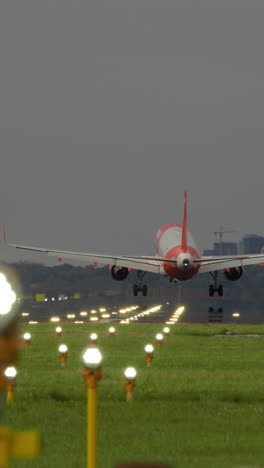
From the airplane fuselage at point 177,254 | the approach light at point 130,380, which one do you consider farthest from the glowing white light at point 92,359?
the airplane fuselage at point 177,254

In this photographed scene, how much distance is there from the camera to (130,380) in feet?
75.0

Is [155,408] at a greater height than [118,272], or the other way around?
[118,272]

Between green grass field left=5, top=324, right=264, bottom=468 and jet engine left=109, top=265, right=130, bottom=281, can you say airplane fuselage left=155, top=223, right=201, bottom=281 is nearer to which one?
jet engine left=109, top=265, right=130, bottom=281

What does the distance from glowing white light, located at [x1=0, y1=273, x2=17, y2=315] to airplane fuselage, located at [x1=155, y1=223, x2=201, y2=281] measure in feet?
217

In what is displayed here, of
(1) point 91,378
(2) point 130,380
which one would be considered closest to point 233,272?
(2) point 130,380

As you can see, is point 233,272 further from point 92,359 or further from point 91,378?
point 91,378

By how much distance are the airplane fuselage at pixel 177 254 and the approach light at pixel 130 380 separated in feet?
164

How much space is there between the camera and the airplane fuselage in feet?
242

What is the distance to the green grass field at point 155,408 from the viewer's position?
1617cm

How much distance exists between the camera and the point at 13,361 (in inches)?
266

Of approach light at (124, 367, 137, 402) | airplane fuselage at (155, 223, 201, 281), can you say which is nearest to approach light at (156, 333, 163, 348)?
approach light at (124, 367, 137, 402)

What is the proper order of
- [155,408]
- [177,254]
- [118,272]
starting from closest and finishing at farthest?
1. [155,408]
2. [177,254]
3. [118,272]

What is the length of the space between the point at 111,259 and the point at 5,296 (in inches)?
3045

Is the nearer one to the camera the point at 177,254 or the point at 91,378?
the point at 91,378
